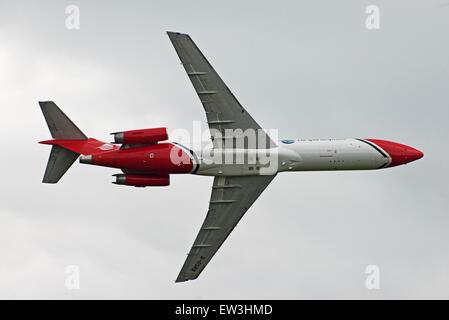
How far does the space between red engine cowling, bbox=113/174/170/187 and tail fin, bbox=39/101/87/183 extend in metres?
4.82

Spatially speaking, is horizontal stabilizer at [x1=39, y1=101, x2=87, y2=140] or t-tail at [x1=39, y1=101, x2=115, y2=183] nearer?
horizontal stabilizer at [x1=39, y1=101, x2=87, y2=140]

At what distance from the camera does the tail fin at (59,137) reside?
80875mm

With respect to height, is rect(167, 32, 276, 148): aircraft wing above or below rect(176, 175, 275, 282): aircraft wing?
above

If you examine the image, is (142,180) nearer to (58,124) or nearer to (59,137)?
(59,137)

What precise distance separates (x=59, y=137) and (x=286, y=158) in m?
20.4

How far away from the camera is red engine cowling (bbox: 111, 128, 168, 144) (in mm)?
78812

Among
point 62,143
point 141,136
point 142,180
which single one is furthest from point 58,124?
point 142,180

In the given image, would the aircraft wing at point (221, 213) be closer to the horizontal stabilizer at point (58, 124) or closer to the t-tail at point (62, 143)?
the t-tail at point (62, 143)

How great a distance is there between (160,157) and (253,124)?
8898 millimetres

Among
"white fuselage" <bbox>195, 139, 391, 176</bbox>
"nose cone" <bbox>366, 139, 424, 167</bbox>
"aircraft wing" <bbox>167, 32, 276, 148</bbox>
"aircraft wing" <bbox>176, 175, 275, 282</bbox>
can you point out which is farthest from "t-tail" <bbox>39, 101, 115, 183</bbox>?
"nose cone" <bbox>366, 139, 424, 167</bbox>

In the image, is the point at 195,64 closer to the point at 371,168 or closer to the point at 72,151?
the point at 72,151

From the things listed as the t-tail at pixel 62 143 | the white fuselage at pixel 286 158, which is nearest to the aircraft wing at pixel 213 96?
the white fuselage at pixel 286 158

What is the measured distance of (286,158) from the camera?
8219 centimetres

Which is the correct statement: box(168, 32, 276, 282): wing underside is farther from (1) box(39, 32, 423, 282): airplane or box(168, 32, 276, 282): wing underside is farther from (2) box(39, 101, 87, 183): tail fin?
(2) box(39, 101, 87, 183): tail fin
